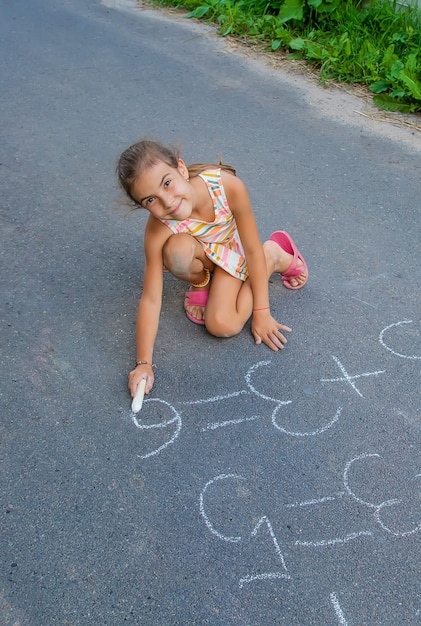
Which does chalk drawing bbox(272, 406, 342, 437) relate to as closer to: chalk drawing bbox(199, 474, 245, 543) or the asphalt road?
the asphalt road

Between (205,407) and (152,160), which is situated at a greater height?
→ (152,160)

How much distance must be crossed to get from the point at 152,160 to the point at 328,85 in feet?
9.01

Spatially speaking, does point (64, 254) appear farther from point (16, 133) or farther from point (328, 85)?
point (328, 85)

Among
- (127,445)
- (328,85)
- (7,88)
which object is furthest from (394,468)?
(7,88)

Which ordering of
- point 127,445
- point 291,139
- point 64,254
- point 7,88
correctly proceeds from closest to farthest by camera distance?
1. point 127,445
2. point 64,254
3. point 291,139
4. point 7,88

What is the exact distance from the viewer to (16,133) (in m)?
4.31

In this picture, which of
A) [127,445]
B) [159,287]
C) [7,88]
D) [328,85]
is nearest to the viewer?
[127,445]

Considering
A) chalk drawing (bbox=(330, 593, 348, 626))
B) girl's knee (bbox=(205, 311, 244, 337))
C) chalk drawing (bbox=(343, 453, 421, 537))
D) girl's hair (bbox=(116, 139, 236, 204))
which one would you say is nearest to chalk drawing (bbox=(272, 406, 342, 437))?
chalk drawing (bbox=(343, 453, 421, 537))

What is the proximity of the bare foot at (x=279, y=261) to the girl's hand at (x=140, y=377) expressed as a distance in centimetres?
69

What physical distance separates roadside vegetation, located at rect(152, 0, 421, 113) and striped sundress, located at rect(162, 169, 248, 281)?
2.02m

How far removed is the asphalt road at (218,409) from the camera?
1.84 metres

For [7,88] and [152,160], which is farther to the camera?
[7,88]

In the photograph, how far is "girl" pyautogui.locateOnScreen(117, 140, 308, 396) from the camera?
7.66 feet

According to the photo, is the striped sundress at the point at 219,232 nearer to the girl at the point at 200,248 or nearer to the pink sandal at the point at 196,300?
the girl at the point at 200,248
